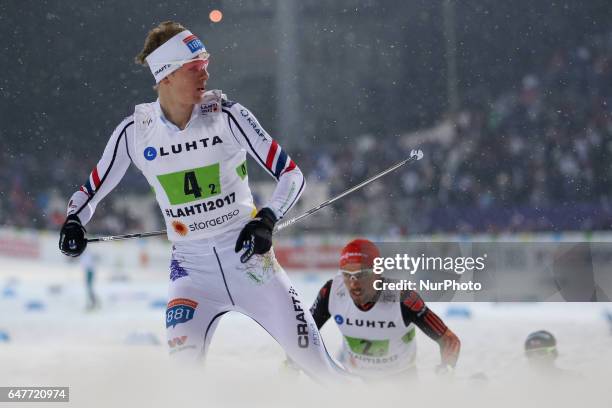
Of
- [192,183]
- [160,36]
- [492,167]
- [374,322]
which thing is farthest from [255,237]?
[492,167]

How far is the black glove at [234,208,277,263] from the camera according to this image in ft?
11.8

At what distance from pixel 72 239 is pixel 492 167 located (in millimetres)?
11310

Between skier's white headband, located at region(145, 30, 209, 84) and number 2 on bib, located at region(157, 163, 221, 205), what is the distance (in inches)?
17.7

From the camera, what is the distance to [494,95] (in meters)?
15.4

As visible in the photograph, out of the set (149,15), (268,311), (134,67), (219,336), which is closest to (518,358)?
(219,336)

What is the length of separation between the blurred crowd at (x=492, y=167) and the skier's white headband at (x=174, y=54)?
32.9ft

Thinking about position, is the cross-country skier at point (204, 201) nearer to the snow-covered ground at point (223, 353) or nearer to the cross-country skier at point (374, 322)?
the snow-covered ground at point (223, 353)

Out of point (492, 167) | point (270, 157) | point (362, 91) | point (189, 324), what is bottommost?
point (189, 324)

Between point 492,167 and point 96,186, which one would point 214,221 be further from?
point 492,167

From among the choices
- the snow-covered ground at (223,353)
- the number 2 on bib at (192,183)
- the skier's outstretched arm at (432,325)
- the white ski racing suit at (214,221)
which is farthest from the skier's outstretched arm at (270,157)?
the skier's outstretched arm at (432,325)

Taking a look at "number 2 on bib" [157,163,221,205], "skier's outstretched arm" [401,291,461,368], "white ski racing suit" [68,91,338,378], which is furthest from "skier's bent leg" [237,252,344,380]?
"skier's outstretched arm" [401,291,461,368]

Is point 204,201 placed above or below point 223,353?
below

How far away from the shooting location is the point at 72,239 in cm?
387

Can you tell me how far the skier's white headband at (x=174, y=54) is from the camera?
3896mm
